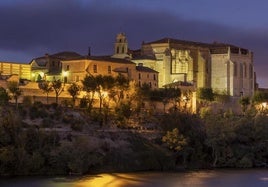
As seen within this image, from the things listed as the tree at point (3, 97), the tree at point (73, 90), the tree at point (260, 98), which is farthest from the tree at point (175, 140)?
the tree at point (260, 98)

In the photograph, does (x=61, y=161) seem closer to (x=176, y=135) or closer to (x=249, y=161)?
(x=176, y=135)

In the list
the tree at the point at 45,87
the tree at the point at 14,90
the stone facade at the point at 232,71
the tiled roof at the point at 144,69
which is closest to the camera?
the tree at the point at 14,90

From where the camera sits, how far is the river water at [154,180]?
52812 millimetres

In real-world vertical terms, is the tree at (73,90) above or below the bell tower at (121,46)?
below

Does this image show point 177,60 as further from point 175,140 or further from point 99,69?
point 175,140

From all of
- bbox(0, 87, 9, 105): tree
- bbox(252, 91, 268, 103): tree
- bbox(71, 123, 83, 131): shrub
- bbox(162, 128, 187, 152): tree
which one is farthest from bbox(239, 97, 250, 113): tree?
bbox(0, 87, 9, 105): tree

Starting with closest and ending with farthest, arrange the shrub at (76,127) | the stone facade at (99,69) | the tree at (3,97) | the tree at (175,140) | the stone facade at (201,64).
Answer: the tree at (175,140) → the tree at (3,97) → the shrub at (76,127) → the stone facade at (99,69) → the stone facade at (201,64)

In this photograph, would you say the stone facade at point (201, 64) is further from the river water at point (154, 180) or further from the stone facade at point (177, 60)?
the river water at point (154, 180)

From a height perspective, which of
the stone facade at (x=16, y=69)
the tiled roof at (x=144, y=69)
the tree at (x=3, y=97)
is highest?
the tiled roof at (x=144, y=69)

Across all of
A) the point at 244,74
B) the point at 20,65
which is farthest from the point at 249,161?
the point at 244,74

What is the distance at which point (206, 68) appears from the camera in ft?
355

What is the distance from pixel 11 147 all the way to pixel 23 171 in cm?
207

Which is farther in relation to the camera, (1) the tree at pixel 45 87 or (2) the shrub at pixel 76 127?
(1) the tree at pixel 45 87

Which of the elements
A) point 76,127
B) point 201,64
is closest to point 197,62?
point 201,64
